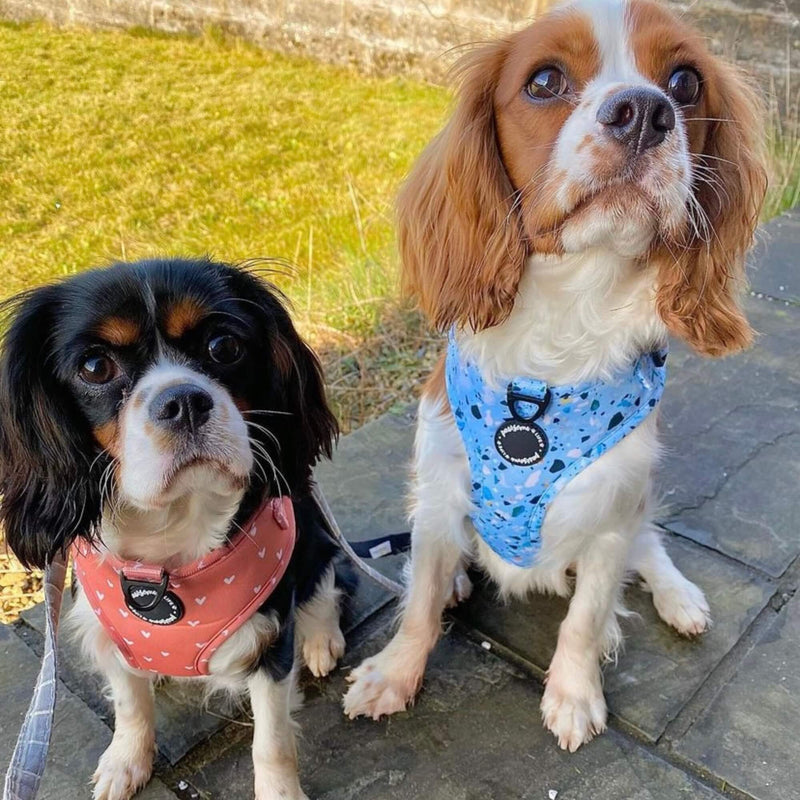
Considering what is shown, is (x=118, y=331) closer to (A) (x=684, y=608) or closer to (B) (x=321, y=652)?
(B) (x=321, y=652)

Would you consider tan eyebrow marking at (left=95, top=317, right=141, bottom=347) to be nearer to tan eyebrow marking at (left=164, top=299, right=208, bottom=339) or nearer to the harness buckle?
tan eyebrow marking at (left=164, top=299, right=208, bottom=339)

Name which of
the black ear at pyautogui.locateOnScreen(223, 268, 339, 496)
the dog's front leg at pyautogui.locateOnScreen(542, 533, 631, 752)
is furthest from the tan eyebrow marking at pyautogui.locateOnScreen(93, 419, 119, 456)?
the dog's front leg at pyautogui.locateOnScreen(542, 533, 631, 752)

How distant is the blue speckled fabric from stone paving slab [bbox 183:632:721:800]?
1.76 feet

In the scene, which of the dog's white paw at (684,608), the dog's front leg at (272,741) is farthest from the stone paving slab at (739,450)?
the dog's front leg at (272,741)

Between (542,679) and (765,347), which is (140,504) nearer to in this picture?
(542,679)

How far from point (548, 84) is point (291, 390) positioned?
2.89 ft

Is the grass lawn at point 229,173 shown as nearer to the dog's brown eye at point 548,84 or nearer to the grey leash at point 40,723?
the grey leash at point 40,723

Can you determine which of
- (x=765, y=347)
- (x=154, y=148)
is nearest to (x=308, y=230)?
(x=154, y=148)

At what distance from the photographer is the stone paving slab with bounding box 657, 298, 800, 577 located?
9.22 feet

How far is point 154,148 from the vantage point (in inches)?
269

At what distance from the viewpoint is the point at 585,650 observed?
224 cm

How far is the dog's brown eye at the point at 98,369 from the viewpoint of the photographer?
163cm

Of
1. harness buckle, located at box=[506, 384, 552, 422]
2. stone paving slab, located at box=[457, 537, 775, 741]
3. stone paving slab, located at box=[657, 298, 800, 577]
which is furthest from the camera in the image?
stone paving slab, located at box=[657, 298, 800, 577]

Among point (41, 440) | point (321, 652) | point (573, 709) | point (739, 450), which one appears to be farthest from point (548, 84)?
point (739, 450)
